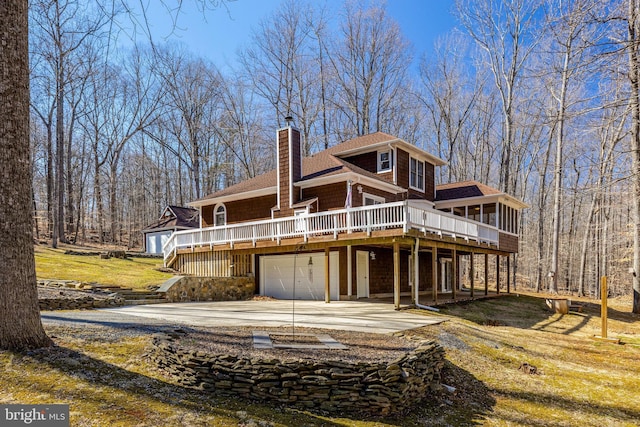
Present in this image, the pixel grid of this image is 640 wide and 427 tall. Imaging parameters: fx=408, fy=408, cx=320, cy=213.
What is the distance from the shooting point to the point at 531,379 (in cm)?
772

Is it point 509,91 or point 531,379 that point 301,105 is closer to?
point 509,91

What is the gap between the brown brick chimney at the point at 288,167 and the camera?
666 inches

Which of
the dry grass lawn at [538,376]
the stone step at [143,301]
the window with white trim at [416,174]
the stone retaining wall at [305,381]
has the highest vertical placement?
the window with white trim at [416,174]

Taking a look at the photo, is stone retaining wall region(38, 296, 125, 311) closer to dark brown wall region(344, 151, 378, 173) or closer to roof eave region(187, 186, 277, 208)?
roof eave region(187, 186, 277, 208)

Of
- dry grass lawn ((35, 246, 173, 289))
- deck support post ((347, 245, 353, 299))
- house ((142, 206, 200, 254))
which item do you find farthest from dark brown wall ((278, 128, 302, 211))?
house ((142, 206, 200, 254))

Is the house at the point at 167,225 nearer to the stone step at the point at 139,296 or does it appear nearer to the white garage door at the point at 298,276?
the white garage door at the point at 298,276

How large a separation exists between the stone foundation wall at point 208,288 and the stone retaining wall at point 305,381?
10173mm

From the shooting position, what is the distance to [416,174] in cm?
2011

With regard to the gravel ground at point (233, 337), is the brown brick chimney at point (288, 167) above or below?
above

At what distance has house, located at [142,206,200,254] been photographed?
3000 cm

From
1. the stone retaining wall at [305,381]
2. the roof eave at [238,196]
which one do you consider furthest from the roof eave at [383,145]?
the stone retaining wall at [305,381]

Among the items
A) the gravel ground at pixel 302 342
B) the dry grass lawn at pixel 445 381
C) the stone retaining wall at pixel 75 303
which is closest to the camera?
the dry grass lawn at pixel 445 381

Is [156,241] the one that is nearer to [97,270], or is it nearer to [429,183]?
[97,270]

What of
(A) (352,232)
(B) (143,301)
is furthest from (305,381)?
(B) (143,301)
